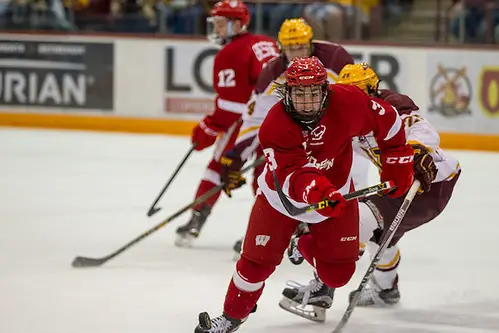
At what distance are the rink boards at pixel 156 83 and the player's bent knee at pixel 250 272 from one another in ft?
15.8

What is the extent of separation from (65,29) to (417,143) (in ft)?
19.1

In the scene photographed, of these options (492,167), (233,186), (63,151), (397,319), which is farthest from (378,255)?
(63,151)

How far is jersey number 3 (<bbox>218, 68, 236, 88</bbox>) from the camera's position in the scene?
5.12 meters

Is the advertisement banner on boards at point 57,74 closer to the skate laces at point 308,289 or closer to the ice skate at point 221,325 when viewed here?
the skate laces at point 308,289

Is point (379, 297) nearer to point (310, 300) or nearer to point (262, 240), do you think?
point (310, 300)

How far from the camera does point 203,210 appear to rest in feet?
17.3

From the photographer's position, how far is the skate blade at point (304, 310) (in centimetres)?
385

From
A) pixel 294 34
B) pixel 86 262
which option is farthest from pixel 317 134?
pixel 86 262

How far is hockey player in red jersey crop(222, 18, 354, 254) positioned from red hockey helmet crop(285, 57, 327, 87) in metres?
1.20

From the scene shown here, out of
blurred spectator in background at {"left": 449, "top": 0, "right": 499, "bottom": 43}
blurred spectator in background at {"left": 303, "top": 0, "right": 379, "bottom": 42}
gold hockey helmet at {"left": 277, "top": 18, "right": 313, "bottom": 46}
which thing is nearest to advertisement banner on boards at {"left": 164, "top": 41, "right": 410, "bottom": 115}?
blurred spectator in background at {"left": 303, "top": 0, "right": 379, "bottom": 42}

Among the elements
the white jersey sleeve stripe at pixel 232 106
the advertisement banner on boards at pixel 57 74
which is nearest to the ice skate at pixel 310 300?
the white jersey sleeve stripe at pixel 232 106

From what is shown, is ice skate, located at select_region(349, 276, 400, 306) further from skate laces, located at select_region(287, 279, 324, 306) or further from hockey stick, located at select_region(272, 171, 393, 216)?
hockey stick, located at select_region(272, 171, 393, 216)

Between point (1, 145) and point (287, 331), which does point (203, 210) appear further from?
point (1, 145)

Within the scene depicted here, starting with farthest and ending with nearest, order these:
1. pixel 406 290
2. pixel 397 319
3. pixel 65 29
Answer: pixel 65 29 → pixel 406 290 → pixel 397 319
